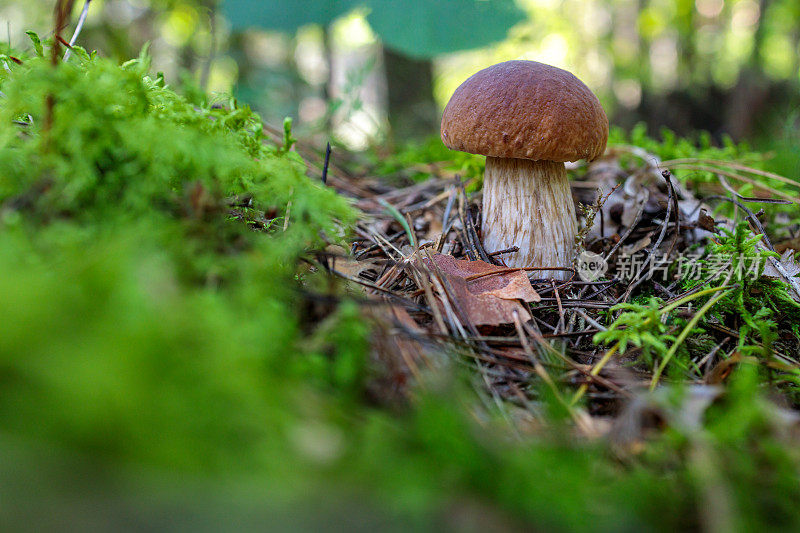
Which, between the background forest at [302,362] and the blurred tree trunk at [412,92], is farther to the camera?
the blurred tree trunk at [412,92]

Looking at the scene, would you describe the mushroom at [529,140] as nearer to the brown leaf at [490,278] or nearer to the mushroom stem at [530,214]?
the mushroom stem at [530,214]

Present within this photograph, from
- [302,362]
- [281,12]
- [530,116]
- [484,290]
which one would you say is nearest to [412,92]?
[281,12]

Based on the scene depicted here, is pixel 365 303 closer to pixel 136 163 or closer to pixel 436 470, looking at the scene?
pixel 436 470

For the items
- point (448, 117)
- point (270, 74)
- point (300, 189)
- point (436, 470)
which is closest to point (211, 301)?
point (436, 470)

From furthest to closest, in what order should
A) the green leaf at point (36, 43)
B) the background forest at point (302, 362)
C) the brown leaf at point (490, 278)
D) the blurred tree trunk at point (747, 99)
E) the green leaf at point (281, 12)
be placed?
the blurred tree trunk at point (747, 99) < the green leaf at point (281, 12) < the brown leaf at point (490, 278) < the green leaf at point (36, 43) < the background forest at point (302, 362)

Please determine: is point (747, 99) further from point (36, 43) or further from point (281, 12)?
point (36, 43)

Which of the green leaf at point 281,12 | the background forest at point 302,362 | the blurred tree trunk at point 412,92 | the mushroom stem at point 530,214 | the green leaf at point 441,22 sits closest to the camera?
the background forest at point 302,362

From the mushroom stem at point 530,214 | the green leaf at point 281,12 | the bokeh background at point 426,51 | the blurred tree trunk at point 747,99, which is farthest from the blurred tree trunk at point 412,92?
the blurred tree trunk at point 747,99

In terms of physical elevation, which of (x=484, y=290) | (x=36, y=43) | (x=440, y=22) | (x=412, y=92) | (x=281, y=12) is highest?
(x=281, y=12)
